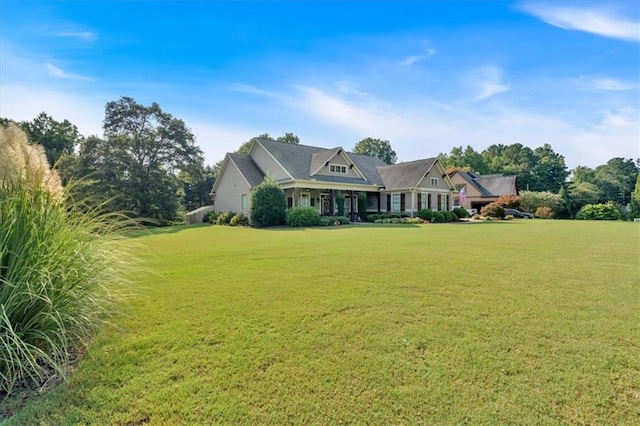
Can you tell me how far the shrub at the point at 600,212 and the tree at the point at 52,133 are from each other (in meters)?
52.0

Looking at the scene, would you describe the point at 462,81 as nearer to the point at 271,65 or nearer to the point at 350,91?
the point at 350,91

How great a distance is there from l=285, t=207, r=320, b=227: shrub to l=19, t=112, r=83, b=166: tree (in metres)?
25.3

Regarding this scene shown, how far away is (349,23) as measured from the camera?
10555mm

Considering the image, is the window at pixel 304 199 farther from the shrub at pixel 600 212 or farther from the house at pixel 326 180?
the shrub at pixel 600 212

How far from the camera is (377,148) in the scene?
2232 inches

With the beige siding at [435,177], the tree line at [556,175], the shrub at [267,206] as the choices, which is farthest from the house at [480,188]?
the shrub at [267,206]

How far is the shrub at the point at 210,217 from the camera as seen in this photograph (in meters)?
25.3

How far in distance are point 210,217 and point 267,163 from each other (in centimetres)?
669

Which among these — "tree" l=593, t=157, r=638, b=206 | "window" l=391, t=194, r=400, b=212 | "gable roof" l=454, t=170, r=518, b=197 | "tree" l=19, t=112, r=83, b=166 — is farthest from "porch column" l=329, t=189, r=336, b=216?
"tree" l=593, t=157, r=638, b=206

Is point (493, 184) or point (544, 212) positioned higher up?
point (493, 184)

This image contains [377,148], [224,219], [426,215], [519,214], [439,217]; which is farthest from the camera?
Result: [377,148]

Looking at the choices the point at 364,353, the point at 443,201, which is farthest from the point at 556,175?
the point at 364,353

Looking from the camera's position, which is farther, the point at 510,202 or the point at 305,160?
the point at 510,202

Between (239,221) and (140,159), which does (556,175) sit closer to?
(239,221)
